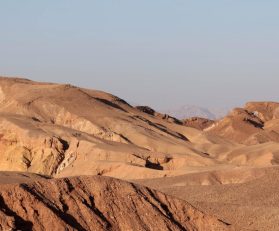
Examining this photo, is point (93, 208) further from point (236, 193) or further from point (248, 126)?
point (248, 126)

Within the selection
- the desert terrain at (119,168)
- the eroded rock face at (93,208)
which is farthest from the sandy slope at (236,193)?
the eroded rock face at (93,208)

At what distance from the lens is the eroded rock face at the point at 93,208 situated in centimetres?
1767

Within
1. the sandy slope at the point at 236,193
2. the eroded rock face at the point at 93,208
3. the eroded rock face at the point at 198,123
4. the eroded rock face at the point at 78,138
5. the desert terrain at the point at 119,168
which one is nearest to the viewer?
the eroded rock face at the point at 93,208

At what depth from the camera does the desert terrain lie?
61.6 ft

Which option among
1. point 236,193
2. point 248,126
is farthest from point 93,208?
point 248,126

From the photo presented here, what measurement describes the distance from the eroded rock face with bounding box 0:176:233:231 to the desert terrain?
0.03 m

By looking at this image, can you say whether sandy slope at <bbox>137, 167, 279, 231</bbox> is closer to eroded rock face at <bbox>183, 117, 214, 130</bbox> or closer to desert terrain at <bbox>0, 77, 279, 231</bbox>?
desert terrain at <bbox>0, 77, 279, 231</bbox>

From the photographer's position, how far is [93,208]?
19.1 metres

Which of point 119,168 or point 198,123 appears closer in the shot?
point 119,168

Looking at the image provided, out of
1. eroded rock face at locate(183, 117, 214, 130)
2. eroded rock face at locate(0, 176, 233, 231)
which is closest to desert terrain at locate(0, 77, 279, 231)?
eroded rock face at locate(0, 176, 233, 231)

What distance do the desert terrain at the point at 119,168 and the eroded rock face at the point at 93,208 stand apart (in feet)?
0.09

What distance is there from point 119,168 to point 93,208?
57.7 ft

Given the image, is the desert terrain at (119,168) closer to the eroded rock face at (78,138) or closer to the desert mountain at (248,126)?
the eroded rock face at (78,138)

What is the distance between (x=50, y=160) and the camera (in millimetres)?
40625
